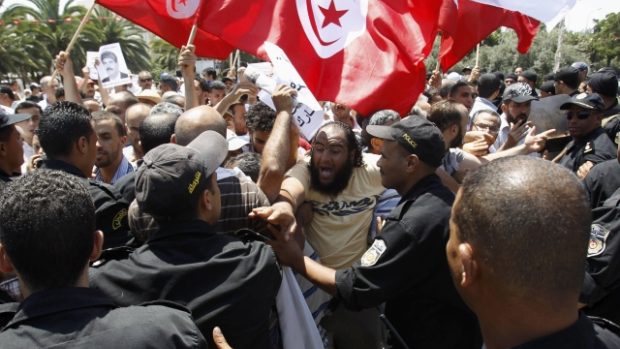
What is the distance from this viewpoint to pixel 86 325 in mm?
1572

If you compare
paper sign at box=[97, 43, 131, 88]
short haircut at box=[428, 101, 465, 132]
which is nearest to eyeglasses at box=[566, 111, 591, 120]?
short haircut at box=[428, 101, 465, 132]

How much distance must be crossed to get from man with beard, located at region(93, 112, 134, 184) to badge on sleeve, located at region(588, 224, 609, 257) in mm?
3237

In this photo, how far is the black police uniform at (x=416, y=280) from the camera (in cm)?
267

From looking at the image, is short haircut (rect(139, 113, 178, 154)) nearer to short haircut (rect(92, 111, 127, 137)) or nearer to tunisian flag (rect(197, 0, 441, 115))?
short haircut (rect(92, 111, 127, 137))

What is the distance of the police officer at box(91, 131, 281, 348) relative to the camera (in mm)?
2006

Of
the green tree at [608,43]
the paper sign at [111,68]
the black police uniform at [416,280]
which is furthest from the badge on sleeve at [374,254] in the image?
the green tree at [608,43]

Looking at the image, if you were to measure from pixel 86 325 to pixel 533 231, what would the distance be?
1.22 metres

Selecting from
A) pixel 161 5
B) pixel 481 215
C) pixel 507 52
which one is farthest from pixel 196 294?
pixel 507 52

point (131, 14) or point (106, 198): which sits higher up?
point (131, 14)

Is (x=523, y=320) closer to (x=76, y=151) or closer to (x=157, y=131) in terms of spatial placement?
(x=76, y=151)

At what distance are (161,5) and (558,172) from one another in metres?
4.38

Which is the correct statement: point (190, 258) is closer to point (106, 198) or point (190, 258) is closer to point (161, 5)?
point (106, 198)

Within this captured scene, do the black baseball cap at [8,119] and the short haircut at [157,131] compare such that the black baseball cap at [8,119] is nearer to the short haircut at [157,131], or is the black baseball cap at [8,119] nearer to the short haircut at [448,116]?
the short haircut at [157,131]

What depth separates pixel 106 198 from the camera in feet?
9.66
